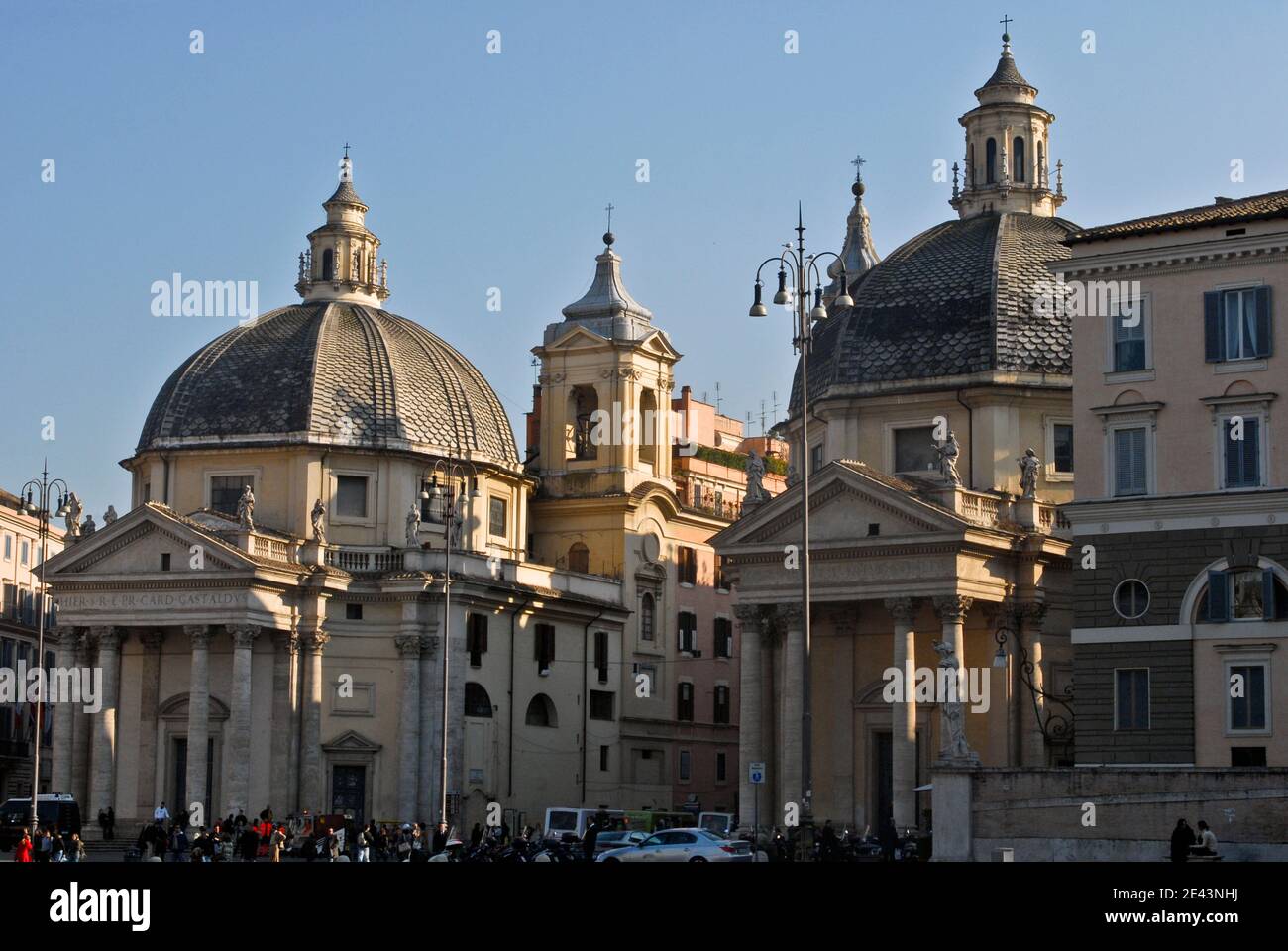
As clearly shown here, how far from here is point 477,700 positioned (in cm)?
7319

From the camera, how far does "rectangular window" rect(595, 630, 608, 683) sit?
79.1 meters

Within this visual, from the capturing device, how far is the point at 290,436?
72.8m

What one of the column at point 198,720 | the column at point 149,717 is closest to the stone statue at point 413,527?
the column at point 198,720

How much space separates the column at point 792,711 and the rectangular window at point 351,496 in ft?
59.7

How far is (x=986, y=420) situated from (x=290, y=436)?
22816mm

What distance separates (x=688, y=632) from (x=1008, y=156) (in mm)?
22573

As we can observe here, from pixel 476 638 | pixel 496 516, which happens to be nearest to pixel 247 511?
pixel 476 638

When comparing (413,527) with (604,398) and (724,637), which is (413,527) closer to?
(604,398)

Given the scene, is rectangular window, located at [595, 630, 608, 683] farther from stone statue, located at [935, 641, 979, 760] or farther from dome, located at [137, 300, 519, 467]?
stone statue, located at [935, 641, 979, 760]

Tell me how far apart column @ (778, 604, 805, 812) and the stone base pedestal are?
486 inches

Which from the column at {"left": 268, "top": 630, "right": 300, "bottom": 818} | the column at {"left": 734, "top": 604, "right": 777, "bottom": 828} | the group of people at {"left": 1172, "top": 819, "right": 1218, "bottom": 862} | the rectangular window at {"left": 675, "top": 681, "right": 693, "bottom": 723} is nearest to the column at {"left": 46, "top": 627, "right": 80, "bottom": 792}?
the column at {"left": 268, "top": 630, "right": 300, "bottom": 818}

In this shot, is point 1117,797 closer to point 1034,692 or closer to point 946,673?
point 946,673
